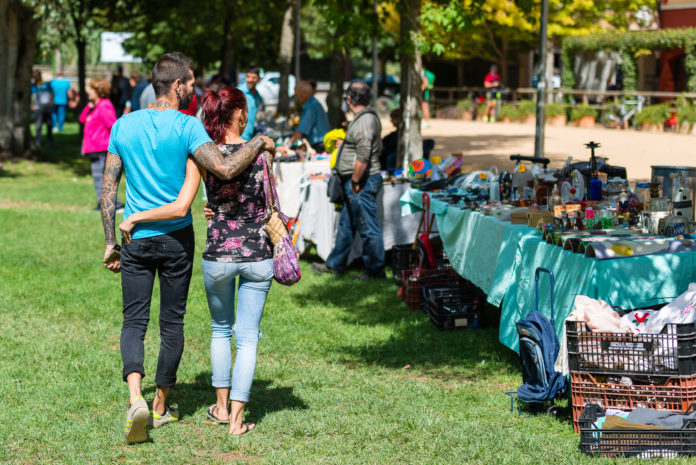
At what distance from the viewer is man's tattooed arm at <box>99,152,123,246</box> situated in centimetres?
506

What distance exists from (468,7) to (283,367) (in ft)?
25.6

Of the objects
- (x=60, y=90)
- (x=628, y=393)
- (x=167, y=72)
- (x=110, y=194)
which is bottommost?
(x=628, y=393)

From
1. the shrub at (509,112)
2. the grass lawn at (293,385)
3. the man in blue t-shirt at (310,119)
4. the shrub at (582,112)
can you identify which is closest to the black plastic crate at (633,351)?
the grass lawn at (293,385)

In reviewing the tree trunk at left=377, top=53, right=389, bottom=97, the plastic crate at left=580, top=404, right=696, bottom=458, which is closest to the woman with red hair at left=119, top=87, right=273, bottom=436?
the plastic crate at left=580, top=404, right=696, bottom=458

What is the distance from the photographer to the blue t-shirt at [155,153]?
4.99 metres

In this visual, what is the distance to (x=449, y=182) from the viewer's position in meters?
9.66

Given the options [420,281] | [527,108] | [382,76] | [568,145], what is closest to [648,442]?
[420,281]

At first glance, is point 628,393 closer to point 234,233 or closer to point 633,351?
point 633,351

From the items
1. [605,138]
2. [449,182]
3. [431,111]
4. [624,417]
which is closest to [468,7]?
[449,182]

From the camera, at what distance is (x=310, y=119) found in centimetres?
1270

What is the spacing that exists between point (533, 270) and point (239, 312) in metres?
2.18

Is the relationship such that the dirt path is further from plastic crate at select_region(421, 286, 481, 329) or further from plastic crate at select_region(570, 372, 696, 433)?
plastic crate at select_region(570, 372, 696, 433)

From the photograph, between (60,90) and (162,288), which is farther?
(60,90)

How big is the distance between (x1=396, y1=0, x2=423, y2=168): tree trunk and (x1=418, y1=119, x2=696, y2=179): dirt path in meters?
1.89
